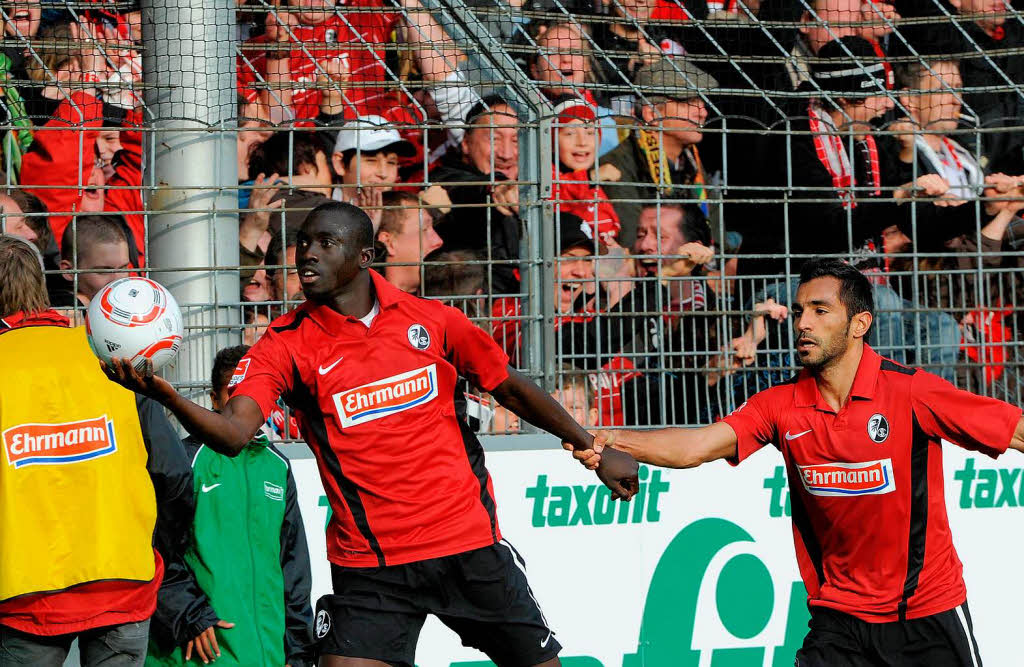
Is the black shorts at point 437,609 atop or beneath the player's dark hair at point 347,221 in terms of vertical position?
beneath

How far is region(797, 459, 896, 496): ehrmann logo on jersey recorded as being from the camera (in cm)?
464

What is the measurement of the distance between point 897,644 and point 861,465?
0.64m

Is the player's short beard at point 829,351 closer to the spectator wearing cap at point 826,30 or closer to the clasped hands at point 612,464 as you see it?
the clasped hands at point 612,464

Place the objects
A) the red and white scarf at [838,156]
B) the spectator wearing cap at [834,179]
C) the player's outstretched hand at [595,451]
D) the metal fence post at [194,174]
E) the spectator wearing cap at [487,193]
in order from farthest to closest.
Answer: the red and white scarf at [838,156], the spectator wearing cap at [834,179], the spectator wearing cap at [487,193], the metal fence post at [194,174], the player's outstretched hand at [595,451]

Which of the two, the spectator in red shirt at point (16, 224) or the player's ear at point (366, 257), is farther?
the spectator in red shirt at point (16, 224)

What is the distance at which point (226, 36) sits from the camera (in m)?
6.41

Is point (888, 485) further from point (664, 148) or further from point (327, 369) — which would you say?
point (664, 148)

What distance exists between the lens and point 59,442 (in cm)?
464

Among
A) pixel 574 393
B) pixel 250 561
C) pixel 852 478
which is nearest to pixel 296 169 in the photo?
pixel 574 393

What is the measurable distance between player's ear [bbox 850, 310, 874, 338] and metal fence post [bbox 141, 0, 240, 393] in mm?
2970

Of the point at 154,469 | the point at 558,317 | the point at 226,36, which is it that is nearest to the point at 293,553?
the point at 154,469

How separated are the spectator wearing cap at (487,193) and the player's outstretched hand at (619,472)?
1.65m

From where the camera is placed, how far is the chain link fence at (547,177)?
635 centimetres

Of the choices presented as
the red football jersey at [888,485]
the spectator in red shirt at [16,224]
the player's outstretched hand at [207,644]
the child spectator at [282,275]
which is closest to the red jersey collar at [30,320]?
the player's outstretched hand at [207,644]
